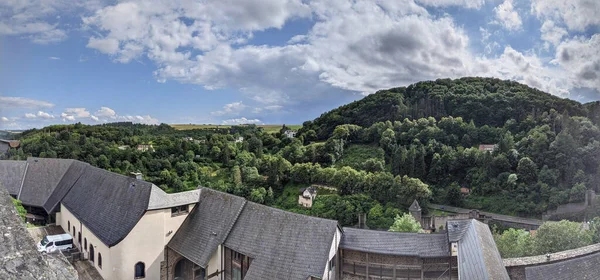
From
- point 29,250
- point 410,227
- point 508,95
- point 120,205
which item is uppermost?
point 508,95

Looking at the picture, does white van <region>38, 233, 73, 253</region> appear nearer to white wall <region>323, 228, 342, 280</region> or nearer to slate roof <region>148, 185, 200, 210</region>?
slate roof <region>148, 185, 200, 210</region>

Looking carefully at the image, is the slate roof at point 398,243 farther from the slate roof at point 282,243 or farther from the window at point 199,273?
the window at point 199,273

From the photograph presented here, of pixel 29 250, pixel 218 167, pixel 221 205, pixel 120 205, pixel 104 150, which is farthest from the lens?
pixel 218 167

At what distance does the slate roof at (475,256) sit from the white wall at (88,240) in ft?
56.2

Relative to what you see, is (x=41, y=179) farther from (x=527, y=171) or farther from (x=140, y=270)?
(x=527, y=171)

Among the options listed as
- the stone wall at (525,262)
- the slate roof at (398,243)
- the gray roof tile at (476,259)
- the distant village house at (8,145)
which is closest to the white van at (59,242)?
the slate roof at (398,243)

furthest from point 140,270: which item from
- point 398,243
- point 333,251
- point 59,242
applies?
point 398,243

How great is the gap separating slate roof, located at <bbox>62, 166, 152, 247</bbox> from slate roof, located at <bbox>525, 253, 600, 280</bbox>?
710 inches

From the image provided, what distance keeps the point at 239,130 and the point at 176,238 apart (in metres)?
96.0

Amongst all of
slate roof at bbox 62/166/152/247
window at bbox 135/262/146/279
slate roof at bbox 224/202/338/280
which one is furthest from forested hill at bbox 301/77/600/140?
window at bbox 135/262/146/279

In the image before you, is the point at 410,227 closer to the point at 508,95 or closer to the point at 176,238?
the point at 176,238

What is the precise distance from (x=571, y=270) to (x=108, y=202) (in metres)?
24.0

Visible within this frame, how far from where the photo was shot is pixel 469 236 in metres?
14.8

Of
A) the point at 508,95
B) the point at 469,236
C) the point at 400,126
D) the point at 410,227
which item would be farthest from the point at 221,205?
the point at 508,95
